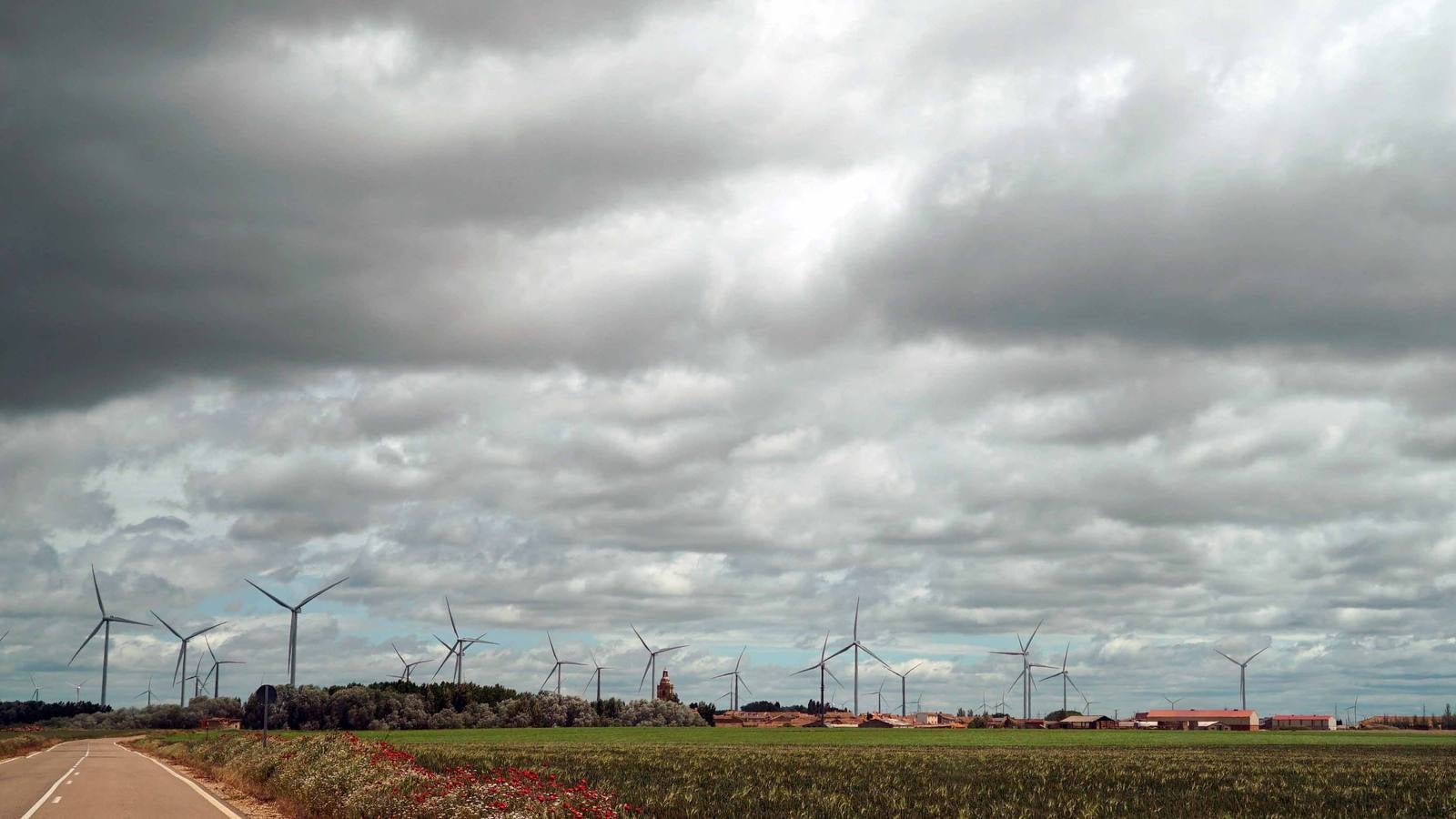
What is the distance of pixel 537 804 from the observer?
94.6 feet

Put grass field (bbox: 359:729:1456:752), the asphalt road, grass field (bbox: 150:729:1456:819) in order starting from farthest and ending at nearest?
grass field (bbox: 359:729:1456:752) < grass field (bbox: 150:729:1456:819) < the asphalt road

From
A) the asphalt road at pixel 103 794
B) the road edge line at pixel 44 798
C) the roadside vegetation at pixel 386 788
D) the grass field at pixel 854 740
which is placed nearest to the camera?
the roadside vegetation at pixel 386 788

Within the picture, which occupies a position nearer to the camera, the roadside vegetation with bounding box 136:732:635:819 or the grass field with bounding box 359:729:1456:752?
the roadside vegetation with bounding box 136:732:635:819

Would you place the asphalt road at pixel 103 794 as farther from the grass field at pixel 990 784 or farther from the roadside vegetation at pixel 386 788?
the grass field at pixel 990 784

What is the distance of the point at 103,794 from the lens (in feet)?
147

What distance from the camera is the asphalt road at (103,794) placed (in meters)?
36.4

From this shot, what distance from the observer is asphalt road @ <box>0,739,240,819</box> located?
36.4m

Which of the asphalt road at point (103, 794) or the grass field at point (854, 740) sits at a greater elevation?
the asphalt road at point (103, 794)

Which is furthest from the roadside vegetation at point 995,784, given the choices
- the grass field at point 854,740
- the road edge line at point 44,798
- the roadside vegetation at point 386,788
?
the grass field at point 854,740

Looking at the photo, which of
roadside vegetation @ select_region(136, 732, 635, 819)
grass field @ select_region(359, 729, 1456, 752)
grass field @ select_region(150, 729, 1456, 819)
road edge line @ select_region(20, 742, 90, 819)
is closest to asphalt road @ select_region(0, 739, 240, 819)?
road edge line @ select_region(20, 742, 90, 819)

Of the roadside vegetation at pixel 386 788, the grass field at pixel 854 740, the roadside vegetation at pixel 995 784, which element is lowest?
the grass field at pixel 854 740

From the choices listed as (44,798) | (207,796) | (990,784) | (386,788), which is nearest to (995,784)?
(990,784)

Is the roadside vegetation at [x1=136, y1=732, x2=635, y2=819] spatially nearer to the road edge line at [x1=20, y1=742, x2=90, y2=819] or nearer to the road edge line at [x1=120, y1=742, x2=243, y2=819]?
the road edge line at [x1=120, y1=742, x2=243, y2=819]

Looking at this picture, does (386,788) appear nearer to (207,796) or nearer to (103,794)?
(207,796)
